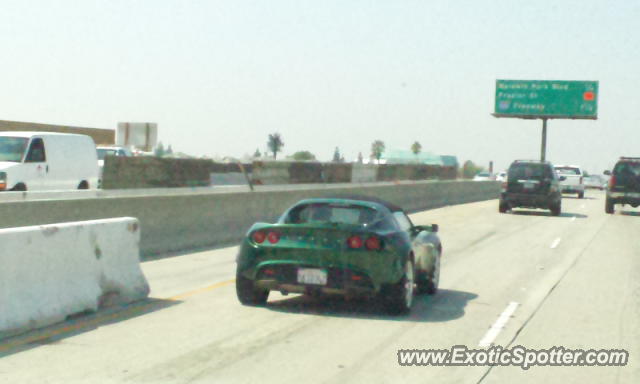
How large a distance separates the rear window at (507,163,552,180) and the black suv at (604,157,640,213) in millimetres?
3940

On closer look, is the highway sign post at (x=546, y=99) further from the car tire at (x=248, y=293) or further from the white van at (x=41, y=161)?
the car tire at (x=248, y=293)

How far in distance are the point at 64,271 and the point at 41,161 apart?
15.9 meters

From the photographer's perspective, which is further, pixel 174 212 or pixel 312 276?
pixel 174 212

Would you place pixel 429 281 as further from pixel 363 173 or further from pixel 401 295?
pixel 363 173

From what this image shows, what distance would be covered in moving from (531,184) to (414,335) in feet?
78.6

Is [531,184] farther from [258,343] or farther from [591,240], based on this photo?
[258,343]

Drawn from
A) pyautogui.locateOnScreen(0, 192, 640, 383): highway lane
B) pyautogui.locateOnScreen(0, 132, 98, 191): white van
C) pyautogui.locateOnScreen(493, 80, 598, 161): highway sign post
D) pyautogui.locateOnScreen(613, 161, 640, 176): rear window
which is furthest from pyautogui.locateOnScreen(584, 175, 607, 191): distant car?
pyautogui.locateOnScreen(0, 192, 640, 383): highway lane

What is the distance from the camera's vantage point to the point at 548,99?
61250 mm

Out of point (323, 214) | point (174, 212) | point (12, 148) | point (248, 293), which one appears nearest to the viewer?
point (248, 293)

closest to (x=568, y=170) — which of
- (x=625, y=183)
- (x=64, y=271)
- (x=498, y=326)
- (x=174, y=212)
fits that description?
(x=625, y=183)

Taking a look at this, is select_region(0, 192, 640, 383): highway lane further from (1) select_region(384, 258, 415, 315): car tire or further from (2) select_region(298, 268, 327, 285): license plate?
(2) select_region(298, 268, 327, 285): license plate

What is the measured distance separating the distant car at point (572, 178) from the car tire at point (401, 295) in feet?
140

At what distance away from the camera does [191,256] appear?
52.2ft

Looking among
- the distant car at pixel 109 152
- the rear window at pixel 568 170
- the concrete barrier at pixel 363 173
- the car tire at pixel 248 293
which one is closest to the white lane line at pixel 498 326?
the car tire at pixel 248 293
